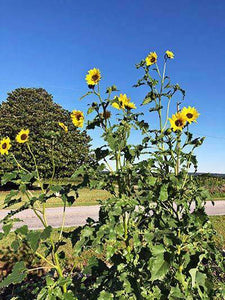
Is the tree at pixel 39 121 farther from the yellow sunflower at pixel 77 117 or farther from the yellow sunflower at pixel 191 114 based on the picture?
the yellow sunflower at pixel 191 114

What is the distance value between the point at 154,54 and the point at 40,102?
1937 cm

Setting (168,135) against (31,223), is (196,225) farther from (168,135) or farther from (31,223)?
(31,223)

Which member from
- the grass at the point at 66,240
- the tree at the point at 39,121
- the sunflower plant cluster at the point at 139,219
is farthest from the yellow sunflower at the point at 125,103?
the tree at the point at 39,121

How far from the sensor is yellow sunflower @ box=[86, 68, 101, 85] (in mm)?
1957

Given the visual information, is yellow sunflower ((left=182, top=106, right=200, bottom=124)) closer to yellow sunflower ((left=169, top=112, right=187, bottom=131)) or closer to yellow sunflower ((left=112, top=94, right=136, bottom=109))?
yellow sunflower ((left=169, top=112, right=187, bottom=131))

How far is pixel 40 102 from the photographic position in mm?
20375

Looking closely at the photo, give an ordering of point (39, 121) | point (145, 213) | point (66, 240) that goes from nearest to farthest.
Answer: point (145, 213)
point (66, 240)
point (39, 121)

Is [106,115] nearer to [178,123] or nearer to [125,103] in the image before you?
[125,103]

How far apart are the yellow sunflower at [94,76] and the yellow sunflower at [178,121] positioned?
2.13ft

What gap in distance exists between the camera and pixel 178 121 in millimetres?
1921

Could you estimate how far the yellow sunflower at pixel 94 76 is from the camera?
196 cm

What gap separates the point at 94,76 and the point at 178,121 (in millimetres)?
745

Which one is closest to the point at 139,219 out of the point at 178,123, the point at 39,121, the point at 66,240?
the point at 178,123

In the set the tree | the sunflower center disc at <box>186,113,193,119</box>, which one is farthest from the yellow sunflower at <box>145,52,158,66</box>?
the tree
